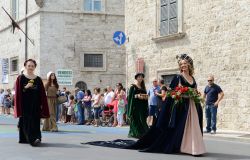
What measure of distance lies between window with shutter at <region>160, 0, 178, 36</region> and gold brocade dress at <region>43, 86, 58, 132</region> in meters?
7.08

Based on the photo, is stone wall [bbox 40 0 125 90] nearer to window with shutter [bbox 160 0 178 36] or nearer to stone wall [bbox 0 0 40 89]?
stone wall [bbox 0 0 40 89]

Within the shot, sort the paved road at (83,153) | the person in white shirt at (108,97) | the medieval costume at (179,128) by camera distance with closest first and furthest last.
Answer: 1. the paved road at (83,153)
2. the medieval costume at (179,128)
3. the person in white shirt at (108,97)

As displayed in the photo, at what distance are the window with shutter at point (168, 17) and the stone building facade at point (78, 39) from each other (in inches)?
448

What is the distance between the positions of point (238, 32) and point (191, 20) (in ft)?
9.17

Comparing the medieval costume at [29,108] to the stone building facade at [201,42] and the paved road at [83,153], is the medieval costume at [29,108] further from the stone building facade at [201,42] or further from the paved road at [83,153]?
the stone building facade at [201,42]

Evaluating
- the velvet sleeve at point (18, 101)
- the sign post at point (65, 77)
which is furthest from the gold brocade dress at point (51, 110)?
the sign post at point (65, 77)

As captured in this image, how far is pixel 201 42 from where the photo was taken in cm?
1914

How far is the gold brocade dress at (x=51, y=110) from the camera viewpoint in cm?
1519

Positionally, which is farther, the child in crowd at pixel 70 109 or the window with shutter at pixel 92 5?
the window with shutter at pixel 92 5

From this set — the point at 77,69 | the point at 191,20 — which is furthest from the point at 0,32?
the point at 191,20

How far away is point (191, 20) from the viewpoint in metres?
19.7

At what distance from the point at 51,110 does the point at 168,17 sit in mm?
8077

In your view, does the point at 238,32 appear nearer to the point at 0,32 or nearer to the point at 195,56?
the point at 195,56

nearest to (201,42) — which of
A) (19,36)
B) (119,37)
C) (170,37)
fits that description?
(170,37)
